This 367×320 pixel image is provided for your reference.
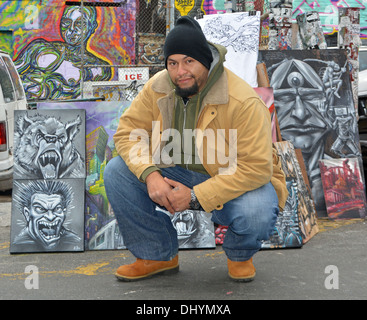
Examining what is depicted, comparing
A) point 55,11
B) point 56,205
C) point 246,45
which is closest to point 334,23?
point 55,11

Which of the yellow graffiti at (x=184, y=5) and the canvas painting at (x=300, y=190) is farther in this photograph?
the yellow graffiti at (x=184, y=5)

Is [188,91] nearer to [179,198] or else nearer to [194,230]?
[179,198]

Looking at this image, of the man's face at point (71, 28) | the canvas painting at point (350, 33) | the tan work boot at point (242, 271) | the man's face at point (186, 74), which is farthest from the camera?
the man's face at point (71, 28)

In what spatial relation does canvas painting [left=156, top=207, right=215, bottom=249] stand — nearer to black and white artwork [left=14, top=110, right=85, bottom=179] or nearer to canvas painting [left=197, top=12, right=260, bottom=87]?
black and white artwork [left=14, top=110, right=85, bottom=179]

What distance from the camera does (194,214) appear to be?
4520mm

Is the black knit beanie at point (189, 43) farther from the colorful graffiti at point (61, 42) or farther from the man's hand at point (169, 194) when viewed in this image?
the colorful graffiti at point (61, 42)

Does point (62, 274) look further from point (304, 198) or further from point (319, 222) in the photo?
point (319, 222)

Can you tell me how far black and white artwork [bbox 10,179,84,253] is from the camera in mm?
4359

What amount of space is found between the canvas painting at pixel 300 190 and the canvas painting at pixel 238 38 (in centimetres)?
122

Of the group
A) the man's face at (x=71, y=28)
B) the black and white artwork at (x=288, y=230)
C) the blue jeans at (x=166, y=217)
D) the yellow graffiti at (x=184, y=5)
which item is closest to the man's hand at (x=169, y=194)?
the blue jeans at (x=166, y=217)

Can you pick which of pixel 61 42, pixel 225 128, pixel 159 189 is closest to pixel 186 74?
pixel 225 128

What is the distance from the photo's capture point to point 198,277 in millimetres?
3594

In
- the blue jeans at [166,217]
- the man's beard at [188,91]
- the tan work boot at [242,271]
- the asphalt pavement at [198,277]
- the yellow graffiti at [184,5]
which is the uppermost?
the yellow graffiti at [184,5]

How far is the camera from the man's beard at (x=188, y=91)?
10.8 ft
